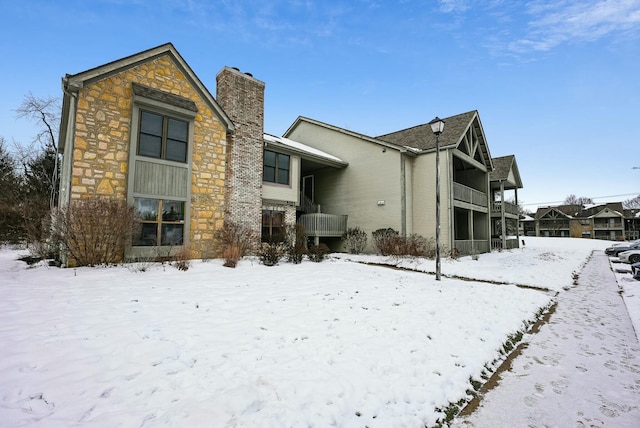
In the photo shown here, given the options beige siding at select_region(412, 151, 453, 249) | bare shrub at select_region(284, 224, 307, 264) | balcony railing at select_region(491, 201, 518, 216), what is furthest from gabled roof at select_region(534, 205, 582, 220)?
bare shrub at select_region(284, 224, 307, 264)

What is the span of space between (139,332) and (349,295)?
13.9 ft

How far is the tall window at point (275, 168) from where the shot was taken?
1541 centimetres

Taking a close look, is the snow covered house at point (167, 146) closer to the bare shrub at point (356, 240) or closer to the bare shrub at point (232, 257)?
the bare shrub at point (232, 257)

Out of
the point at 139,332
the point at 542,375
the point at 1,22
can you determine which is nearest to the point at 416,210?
the point at 542,375

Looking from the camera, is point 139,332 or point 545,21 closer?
point 139,332

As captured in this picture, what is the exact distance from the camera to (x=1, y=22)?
1363 centimetres

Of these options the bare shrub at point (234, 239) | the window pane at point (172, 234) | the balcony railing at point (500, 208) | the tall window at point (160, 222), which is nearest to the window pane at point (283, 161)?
the bare shrub at point (234, 239)

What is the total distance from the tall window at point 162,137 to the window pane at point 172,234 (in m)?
2.55

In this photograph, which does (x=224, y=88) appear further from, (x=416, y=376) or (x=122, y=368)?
(x=416, y=376)

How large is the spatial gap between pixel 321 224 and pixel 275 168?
435 centimetres

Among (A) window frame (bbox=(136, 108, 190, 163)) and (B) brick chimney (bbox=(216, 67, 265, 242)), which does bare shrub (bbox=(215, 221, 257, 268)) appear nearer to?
(B) brick chimney (bbox=(216, 67, 265, 242))

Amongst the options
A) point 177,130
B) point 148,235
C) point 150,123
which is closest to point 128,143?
point 150,123

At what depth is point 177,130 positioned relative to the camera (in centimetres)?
1105

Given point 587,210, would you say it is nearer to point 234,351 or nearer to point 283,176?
point 283,176
